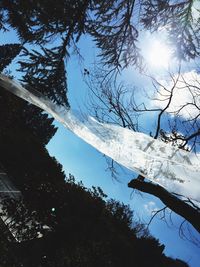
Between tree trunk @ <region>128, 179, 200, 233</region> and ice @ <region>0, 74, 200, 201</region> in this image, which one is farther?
tree trunk @ <region>128, 179, 200, 233</region>

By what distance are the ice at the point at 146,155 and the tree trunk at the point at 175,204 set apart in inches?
24.9

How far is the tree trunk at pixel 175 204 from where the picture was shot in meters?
→ 2.96

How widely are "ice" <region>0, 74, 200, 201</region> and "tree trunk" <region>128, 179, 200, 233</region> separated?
24.9 inches

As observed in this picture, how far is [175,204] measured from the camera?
307cm

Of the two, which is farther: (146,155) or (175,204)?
(175,204)

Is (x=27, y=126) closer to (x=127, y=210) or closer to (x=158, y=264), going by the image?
(x=127, y=210)

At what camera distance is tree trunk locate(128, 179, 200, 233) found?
9.70ft

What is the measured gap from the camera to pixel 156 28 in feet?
23.9

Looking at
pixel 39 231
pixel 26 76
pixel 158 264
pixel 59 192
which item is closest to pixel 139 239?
pixel 158 264

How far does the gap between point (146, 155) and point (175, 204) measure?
37.9 inches

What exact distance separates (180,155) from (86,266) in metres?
5.36

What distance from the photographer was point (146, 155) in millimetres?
2465

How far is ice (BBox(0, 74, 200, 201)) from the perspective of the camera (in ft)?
6.81

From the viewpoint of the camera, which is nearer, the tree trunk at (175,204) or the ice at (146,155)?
the ice at (146,155)
